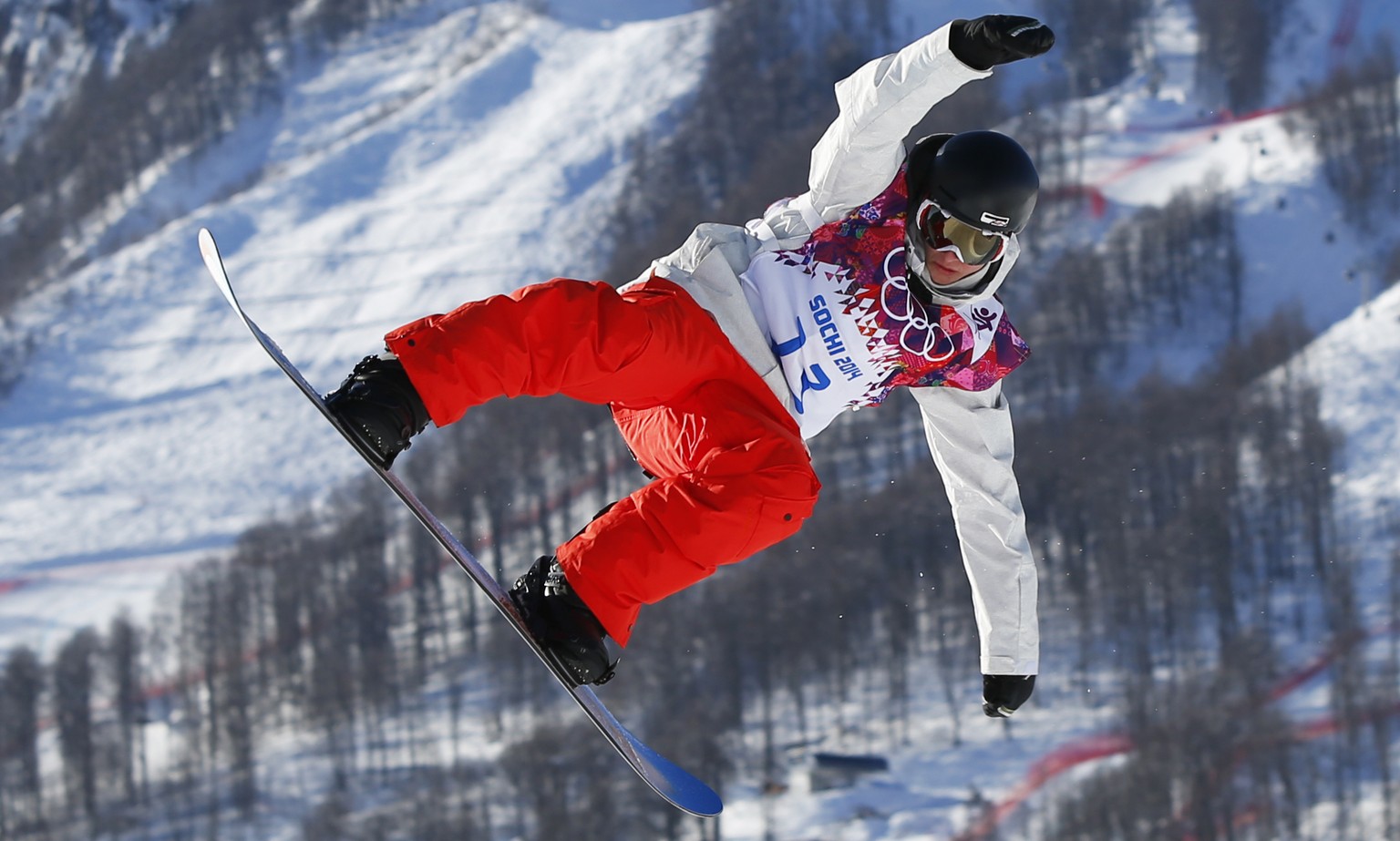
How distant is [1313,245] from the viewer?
4562 cm

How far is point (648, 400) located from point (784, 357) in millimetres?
393

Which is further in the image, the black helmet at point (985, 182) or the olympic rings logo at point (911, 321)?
the olympic rings logo at point (911, 321)

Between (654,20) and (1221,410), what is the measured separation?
24.2 metres

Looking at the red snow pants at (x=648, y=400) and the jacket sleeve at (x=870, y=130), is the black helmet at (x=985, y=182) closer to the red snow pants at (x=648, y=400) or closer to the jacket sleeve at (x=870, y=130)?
the jacket sleeve at (x=870, y=130)

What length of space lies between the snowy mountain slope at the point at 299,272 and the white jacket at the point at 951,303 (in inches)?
1538

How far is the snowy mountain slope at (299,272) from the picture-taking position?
42.9 meters

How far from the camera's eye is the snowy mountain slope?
42.9 meters

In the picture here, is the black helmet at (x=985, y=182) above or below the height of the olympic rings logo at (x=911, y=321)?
above

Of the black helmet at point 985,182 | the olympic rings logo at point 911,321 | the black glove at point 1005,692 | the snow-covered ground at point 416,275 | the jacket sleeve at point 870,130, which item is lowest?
the black glove at point 1005,692

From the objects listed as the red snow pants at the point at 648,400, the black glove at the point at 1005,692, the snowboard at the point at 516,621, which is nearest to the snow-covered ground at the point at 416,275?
the black glove at the point at 1005,692

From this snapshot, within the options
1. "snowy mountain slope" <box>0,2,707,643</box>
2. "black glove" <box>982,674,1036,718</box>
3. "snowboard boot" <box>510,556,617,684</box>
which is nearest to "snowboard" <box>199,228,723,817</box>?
"snowboard boot" <box>510,556,617,684</box>

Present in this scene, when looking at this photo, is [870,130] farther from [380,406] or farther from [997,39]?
[380,406]

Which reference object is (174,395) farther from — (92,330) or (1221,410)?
(1221,410)

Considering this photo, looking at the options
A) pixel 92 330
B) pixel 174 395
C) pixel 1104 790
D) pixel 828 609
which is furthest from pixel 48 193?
pixel 1104 790
